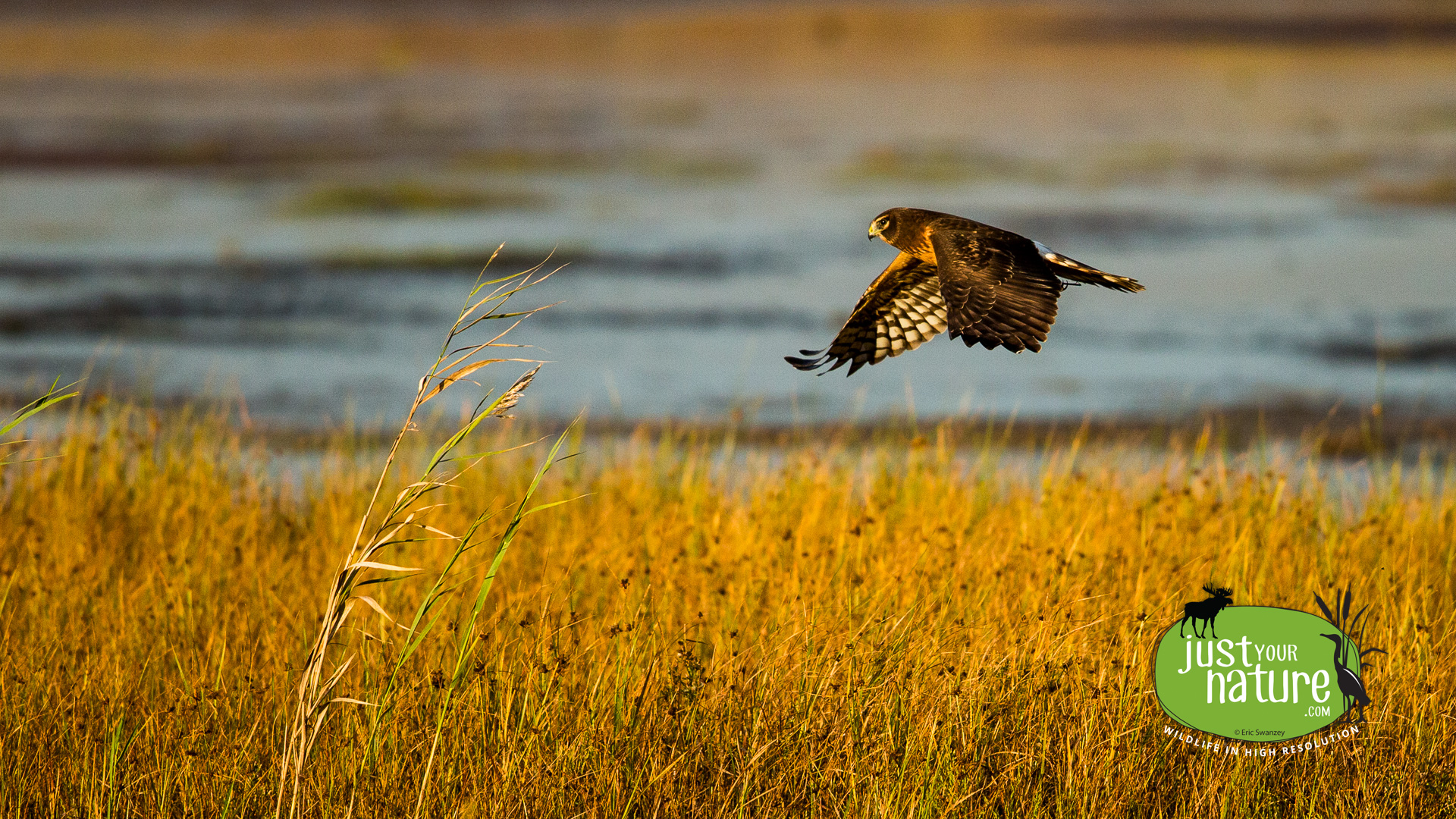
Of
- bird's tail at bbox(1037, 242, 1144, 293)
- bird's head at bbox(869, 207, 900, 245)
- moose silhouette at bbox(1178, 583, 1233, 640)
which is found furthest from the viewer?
moose silhouette at bbox(1178, 583, 1233, 640)

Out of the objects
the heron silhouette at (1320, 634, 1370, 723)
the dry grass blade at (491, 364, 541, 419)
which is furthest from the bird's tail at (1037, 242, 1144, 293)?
the heron silhouette at (1320, 634, 1370, 723)

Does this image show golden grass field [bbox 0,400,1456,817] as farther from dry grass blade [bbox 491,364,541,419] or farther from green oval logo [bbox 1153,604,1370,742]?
dry grass blade [bbox 491,364,541,419]

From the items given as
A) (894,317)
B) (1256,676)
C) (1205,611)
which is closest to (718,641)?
(894,317)

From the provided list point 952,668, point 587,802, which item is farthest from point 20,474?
point 952,668

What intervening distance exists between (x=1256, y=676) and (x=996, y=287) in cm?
134

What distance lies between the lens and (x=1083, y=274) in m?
3.21

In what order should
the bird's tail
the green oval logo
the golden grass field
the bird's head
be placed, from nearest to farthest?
the bird's tail, the bird's head, the golden grass field, the green oval logo

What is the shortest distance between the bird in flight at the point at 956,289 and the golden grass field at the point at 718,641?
0.84 meters

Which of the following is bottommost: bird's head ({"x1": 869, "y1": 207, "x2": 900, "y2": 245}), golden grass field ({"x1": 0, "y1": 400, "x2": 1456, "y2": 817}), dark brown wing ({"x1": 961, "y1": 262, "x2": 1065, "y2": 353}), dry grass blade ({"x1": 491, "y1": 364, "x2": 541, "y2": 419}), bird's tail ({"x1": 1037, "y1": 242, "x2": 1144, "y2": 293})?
golden grass field ({"x1": 0, "y1": 400, "x2": 1456, "y2": 817})

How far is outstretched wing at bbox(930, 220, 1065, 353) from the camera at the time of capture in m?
3.15

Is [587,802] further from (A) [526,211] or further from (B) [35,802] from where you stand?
(A) [526,211]

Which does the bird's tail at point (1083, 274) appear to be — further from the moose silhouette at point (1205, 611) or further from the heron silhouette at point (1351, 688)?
the heron silhouette at point (1351, 688)

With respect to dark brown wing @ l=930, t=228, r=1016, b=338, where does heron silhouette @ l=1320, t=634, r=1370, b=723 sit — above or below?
below

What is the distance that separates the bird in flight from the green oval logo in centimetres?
110
